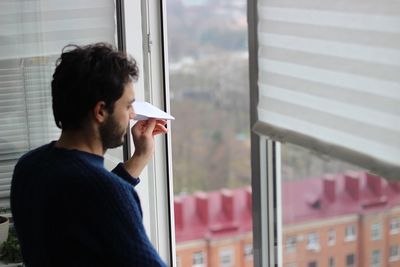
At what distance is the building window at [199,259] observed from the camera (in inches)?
126

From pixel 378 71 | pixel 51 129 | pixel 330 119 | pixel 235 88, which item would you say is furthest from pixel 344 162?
pixel 51 129

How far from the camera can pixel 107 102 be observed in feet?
5.44

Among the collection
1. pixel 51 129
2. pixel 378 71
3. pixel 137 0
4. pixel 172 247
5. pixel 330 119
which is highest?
pixel 137 0

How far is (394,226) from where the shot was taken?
1877 millimetres

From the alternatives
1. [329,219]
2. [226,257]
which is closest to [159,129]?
[329,219]

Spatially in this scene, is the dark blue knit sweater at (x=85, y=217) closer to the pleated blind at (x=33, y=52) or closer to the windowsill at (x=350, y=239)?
the windowsill at (x=350, y=239)

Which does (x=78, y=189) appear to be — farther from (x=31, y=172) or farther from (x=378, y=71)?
(x=378, y=71)

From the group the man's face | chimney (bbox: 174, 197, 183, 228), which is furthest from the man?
chimney (bbox: 174, 197, 183, 228)

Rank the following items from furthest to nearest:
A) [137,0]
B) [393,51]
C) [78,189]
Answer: [137,0]
[78,189]
[393,51]

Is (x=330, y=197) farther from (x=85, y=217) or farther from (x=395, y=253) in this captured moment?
(x=85, y=217)

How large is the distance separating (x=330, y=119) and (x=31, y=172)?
0.80 m

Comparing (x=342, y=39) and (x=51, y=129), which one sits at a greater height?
(x=342, y=39)

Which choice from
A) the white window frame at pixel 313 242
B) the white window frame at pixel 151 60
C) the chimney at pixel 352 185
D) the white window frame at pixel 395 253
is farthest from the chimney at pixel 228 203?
the white window frame at pixel 395 253

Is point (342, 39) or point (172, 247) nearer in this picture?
point (342, 39)
